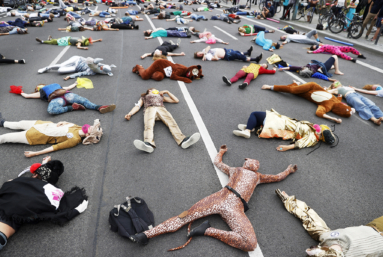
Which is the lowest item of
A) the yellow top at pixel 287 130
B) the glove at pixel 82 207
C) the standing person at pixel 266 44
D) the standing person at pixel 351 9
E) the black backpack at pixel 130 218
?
the glove at pixel 82 207

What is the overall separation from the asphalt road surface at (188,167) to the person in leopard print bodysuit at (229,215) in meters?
0.12

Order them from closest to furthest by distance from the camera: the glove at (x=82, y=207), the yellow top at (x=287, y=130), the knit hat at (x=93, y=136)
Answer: the glove at (x=82, y=207) → the knit hat at (x=93, y=136) → the yellow top at (x=287, y=130)

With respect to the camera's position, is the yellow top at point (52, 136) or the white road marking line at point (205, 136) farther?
the yellow top at point (52, 136)

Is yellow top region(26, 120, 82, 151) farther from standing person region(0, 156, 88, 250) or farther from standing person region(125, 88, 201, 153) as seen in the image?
standing person region(125, 88, 201, 153)

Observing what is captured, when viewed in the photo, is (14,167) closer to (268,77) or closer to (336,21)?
(268,77)

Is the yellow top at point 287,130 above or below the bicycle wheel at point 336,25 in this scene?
below

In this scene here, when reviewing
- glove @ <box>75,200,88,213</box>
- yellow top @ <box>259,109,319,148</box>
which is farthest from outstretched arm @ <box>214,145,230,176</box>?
glove @ <box>75,200,88,213</box>

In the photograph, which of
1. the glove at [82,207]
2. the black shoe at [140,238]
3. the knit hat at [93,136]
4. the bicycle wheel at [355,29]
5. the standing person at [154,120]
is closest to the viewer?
the black shoe at [140,238]

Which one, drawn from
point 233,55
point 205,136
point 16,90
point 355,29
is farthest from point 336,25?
point 16,90

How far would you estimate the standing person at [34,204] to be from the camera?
2.42 m

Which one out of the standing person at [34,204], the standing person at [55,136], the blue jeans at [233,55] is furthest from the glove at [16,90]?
the blue jeans at [233,55]

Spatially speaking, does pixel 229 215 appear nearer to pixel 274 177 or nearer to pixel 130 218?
pixel 274 177

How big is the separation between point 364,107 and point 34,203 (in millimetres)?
7211

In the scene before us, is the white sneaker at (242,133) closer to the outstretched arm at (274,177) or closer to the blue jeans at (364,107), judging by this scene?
the outstretched arm at (274,177)
